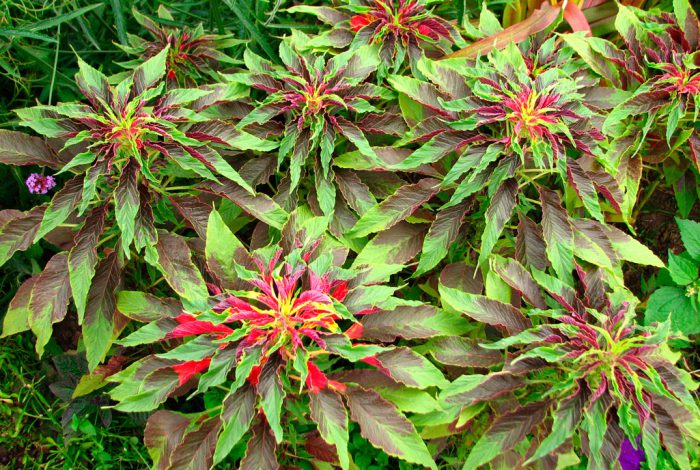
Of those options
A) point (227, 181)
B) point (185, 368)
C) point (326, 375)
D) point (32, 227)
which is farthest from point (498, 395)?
point (32, 227)

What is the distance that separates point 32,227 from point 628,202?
1.48 meters

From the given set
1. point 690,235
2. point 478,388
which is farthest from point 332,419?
point 690,235

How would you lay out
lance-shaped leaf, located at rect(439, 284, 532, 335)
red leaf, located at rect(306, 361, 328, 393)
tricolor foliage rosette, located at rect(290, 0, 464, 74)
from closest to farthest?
red leaf, located at rect(306, 361, 328, 393)
lance-shaped leaf, located at rect(439, 284, 532, 335)
tricolor foliage rosette, located at rect(290, 0, 464, 74)

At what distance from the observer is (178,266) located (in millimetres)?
1333

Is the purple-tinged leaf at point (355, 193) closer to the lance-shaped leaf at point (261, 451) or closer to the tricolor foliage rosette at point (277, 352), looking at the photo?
the tricolor foliage rosette at point (277, 352)

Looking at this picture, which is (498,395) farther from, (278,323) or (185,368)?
→ (185,368)

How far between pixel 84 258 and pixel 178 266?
196 millimetres

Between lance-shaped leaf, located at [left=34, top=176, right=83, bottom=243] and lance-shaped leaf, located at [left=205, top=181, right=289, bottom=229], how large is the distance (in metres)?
0.28

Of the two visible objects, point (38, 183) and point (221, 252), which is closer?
point (221, 252)

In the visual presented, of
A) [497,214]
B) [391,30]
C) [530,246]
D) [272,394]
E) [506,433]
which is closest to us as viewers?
[272,394]

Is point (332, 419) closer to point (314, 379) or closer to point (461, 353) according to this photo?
point (314, 379)

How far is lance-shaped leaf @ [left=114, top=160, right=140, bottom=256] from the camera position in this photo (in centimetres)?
123

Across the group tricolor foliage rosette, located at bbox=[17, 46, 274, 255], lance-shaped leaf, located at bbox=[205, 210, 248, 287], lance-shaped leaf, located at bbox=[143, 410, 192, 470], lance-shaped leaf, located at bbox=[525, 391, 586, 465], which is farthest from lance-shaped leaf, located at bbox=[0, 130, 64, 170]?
lance-shaped leaf, located at bbox=[525, 391, 586, 465]

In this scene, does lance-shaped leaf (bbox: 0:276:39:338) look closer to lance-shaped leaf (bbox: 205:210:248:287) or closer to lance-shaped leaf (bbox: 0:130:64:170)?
lance-shaped leaf (bbox: 0:130:64:170)
